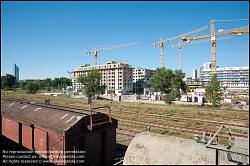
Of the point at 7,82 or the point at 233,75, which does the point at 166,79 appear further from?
the point at 233,75

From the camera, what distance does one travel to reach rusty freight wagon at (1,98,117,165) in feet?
28.8

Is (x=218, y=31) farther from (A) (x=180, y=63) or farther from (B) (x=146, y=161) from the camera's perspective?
(B) (x=146, y=161)

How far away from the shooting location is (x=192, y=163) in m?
6.27

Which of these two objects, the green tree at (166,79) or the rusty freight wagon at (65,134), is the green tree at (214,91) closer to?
the green tree at (166,79)

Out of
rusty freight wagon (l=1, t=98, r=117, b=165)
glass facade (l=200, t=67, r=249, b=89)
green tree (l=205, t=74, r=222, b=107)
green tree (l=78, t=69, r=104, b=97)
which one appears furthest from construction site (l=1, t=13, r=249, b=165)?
glass facade (l=200, t=67, r=249, b=89)

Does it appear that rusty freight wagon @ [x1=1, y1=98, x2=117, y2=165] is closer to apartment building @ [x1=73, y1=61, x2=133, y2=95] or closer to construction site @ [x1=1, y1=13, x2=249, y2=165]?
construction site @ [x1=1, y1=13, x2=249, y2=165]

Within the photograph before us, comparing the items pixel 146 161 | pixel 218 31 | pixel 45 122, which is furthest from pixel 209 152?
pixel 218 31

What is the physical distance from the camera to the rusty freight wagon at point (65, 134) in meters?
8.77

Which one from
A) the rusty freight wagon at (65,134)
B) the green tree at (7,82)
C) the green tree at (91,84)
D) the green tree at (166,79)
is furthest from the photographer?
the green tree at (7,82)

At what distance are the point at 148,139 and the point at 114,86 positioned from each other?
107 m

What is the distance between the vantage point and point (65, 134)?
27.9 ft

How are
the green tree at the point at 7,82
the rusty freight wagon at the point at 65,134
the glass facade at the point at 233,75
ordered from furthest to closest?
1. the glass facade at the point at 233,75
2. the green tree at the point at 7,82
3. the rusty freight wagon at the point at 65,134

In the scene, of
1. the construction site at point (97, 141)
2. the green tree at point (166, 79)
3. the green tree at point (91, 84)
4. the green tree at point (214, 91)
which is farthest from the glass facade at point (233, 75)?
the construction site at point (97, 141)

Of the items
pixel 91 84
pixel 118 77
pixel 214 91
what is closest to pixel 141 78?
pixel 118 77
